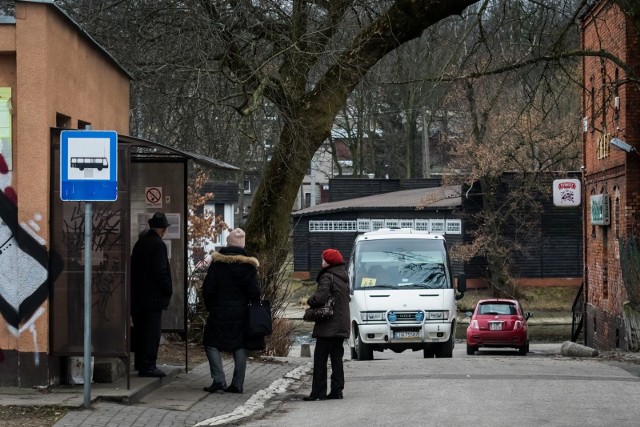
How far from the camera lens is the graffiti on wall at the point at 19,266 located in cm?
1141

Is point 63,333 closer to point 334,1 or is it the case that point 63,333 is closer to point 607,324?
point 334,1

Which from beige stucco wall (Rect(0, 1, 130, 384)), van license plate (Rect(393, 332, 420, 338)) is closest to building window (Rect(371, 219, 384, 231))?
van license plate (Rect(393, 332, 420, 338))

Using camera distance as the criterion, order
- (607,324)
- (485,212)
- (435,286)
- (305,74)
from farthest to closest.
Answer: (485,212) < (607,324) < (435,286) < (305,74)

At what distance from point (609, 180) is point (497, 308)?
4.62 metres

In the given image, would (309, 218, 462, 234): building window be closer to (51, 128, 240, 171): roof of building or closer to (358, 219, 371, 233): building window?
→ (358, 219, 371, 233): building window

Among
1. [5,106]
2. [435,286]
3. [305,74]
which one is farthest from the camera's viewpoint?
[435,286]

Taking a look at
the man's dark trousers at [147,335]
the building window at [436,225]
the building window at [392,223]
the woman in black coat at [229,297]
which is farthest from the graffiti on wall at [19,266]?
the building window at [392,223]

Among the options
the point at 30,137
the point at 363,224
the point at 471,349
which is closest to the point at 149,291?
the point at 30,137

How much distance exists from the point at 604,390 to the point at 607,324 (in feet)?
57.8

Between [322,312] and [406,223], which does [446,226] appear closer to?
Answer: [406,223]

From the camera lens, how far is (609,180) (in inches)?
1198

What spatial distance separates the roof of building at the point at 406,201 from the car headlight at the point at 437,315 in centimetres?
2933

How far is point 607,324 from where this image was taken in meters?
30.5

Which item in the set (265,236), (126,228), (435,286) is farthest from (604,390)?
(435,286)
